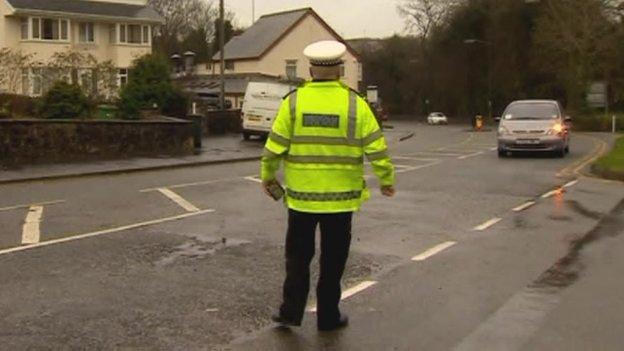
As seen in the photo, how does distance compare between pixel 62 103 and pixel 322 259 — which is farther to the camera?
pixel 62 103

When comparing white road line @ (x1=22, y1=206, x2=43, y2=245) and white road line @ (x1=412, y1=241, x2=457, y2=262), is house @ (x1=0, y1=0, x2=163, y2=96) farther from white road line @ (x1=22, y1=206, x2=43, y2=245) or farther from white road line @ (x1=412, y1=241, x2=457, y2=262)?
white road line @ (x1=412, y1=241, x2=457, y2=262)

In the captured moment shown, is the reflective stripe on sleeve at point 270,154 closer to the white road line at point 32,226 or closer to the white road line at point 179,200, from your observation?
the white road line at point 32,226

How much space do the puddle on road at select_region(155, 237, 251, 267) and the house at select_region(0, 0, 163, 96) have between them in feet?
144

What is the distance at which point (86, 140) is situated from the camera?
22.2 m

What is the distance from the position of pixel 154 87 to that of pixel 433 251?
23135mm

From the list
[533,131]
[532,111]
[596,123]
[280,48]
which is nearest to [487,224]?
[533,131]

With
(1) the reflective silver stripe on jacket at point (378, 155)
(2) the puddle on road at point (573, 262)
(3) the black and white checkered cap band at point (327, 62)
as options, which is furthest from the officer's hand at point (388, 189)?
(2) the puddle on road at point (573, 262)

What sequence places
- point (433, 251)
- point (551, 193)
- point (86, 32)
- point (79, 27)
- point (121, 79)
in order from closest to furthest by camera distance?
Result: point (433, 251) → point (551, 193) → point (121, 79) → point (79, 27) → point (86, 32)

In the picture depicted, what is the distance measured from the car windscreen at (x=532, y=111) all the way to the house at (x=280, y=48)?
1966 inches

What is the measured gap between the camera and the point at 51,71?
105 feet

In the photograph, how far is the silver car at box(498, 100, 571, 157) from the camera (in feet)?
77.7

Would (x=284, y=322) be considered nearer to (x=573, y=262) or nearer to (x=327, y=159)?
(x=327, y=159)

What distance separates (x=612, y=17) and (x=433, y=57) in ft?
97.8

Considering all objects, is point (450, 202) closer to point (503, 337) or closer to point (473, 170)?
→ point (473, 170)
